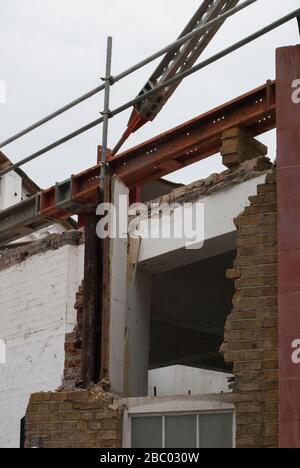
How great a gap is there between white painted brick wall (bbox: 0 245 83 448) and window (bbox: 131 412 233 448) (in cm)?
367

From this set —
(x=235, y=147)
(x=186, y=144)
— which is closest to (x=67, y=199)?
(x=186, y=144)

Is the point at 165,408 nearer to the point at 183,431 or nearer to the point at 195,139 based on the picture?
the point at 183,431

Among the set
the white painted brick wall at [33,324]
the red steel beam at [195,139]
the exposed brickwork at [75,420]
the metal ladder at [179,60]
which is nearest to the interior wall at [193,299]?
the white painted brick wall at [33,324]

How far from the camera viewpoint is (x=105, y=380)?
11.8 m

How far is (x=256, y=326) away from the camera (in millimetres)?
10328

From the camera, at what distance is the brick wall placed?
10.1 meters

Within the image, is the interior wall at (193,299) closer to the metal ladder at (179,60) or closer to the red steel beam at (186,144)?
the red steel beam at (186,144)

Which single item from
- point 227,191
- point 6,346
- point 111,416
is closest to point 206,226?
point 227,191

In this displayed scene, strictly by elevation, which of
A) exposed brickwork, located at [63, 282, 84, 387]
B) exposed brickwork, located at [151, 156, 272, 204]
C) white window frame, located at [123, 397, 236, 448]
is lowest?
white window frame, located at [123, 397, 236, 448]

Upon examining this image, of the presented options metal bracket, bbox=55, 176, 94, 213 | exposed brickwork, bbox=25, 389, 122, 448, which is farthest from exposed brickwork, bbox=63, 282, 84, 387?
exposed brickwork, bbox=25, 389, 122, 448

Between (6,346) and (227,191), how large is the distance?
17.9 feet

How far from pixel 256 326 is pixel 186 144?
9.66 feet

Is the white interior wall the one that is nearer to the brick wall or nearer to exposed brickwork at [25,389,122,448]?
exposed brickwork at [25,389,122,448]

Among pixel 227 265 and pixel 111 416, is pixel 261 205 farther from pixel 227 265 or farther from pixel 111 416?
pixel 227 265
